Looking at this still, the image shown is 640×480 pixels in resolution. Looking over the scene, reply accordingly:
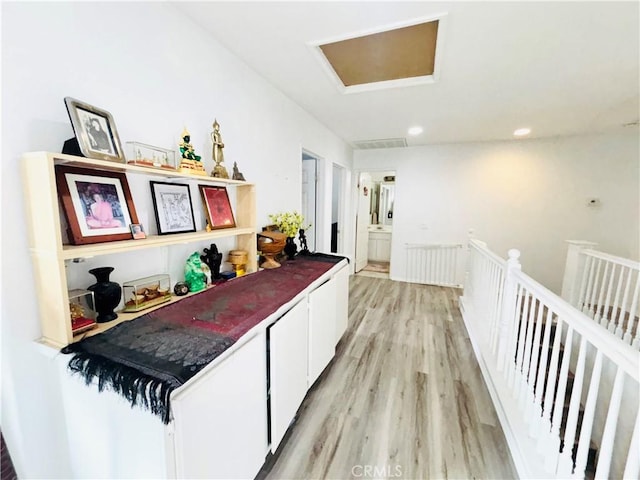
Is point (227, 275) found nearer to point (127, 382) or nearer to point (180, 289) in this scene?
point (180, 289)

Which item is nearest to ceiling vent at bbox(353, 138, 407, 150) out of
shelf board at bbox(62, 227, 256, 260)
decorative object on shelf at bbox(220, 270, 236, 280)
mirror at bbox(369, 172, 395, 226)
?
mirror at bbox(369, 172, 395, 226)

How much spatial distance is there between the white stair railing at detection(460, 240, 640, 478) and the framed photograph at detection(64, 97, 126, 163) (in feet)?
6.19

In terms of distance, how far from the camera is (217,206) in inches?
65.4

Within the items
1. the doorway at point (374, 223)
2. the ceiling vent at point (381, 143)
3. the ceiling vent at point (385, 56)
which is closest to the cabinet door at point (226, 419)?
the ceiling vent at point (385, 56)

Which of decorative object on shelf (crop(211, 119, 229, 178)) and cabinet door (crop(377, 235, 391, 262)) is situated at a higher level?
decorative object on shelf (crop(211, 119, 229, 178))

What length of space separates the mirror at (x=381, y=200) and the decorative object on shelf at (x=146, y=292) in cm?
578

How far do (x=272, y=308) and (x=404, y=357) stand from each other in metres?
1.67

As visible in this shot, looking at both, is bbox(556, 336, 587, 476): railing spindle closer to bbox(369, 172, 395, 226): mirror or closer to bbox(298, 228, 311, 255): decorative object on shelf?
bbox(298, 228, 311, 255): decorative object on shelf

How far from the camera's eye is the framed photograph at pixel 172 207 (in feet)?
4.35

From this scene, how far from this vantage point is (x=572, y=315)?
1119 mm

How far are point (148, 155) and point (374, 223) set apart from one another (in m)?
6.15

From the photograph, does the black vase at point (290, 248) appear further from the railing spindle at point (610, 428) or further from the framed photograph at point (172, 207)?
the railing spindle at point (610, 428)

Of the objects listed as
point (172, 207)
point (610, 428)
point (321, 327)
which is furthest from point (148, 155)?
point (610, 428)

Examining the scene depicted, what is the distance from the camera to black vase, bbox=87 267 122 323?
3.43 feet
